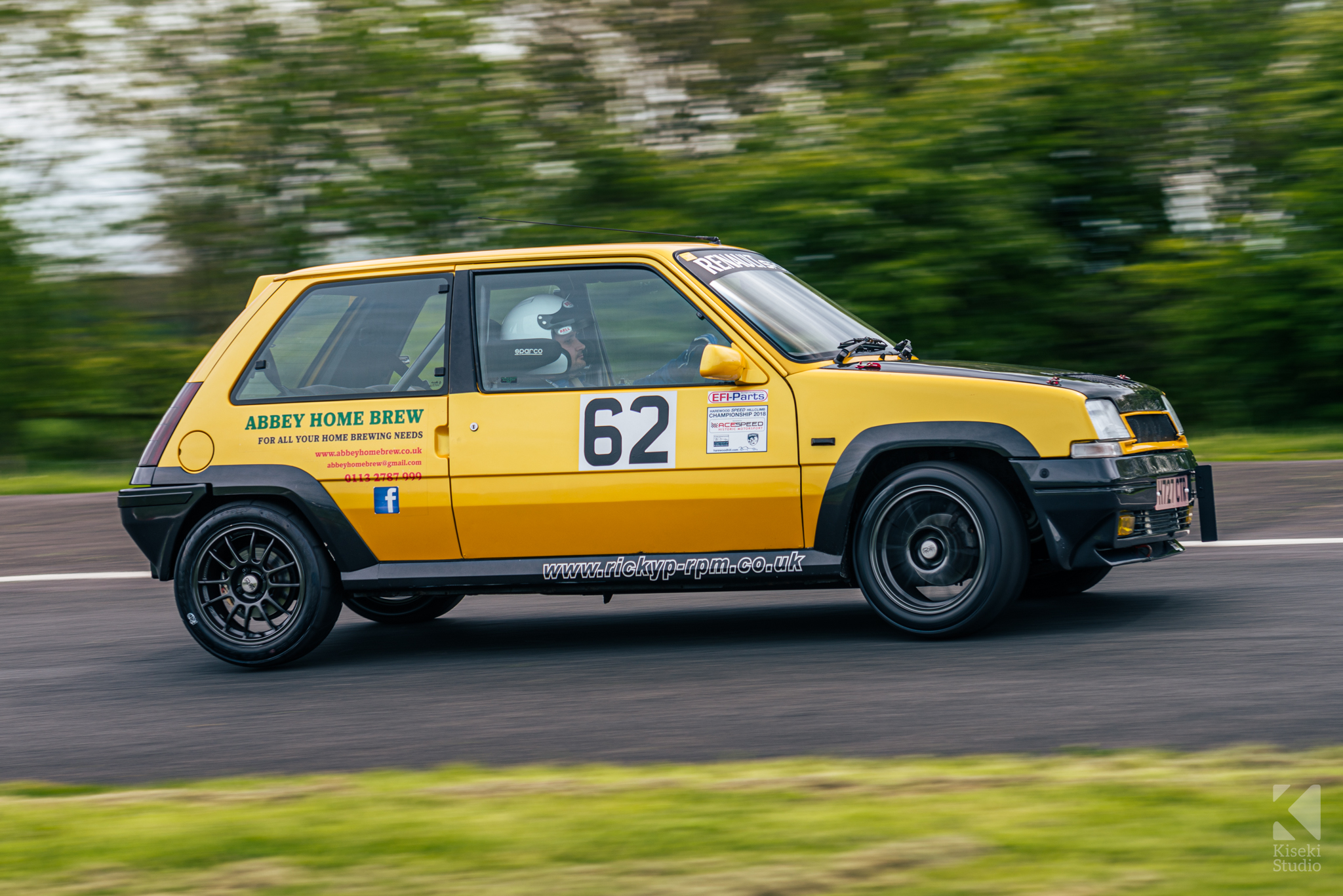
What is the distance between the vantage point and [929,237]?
1495 cm

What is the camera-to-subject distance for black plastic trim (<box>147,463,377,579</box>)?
703 centimetres

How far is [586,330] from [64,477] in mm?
9865

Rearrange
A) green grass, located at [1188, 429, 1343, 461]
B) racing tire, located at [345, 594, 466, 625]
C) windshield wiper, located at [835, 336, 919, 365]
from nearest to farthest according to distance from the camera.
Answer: windshield wiper, located at [835, 336, 919, 365] → racing tire, located at [345, 594, 466, 625] → green grass, located at [1188, 429, 1343, 461]

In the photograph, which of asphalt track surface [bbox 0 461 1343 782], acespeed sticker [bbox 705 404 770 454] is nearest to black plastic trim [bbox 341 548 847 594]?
asphalt track surface [bbox 0 461 1343 782]

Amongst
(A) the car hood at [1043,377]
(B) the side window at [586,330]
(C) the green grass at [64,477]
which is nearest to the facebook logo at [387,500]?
(B) the side window at [586,330]

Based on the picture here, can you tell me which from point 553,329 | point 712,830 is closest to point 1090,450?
point 553,329

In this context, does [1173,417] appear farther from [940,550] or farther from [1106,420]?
[940,550]

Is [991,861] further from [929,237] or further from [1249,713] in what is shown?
[929,237]

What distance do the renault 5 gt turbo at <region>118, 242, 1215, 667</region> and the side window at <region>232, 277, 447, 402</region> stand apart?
0.04 feet

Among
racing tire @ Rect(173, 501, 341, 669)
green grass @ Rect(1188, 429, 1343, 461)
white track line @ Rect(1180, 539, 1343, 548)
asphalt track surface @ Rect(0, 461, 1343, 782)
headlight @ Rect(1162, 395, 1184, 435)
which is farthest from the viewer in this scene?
green grass @ Rect(1188, 429, 1343, 461)

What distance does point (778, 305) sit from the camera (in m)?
7.07

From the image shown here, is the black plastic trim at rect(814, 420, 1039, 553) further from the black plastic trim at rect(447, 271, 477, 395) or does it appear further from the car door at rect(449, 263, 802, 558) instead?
the black plastic trim at rect(447, 271, 477, 395)

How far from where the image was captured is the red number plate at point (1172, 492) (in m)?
6.58

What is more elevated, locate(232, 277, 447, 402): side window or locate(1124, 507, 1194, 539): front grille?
locate(232, 277, 447, 402): side window
